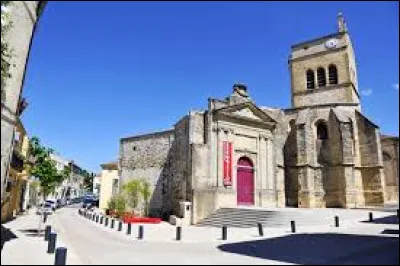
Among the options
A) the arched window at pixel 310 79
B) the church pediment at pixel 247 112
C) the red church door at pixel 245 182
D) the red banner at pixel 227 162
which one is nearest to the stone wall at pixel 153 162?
the red banner at pixel 227 162

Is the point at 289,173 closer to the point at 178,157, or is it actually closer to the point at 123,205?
the point at 178,157

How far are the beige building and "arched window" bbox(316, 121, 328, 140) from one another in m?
20.0

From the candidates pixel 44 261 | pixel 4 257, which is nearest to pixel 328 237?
pixel 44 261

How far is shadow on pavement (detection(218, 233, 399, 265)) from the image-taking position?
902 cm

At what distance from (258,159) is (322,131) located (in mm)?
6367

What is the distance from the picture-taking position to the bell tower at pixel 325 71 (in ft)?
115

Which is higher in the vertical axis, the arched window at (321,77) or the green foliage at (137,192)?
the arched window at (321,77)

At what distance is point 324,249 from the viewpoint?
35.6ft

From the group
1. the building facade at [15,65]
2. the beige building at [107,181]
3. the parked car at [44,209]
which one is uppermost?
the building facade at [15,65]

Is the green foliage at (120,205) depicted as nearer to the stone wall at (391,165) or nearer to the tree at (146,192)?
the tree at (146,192)

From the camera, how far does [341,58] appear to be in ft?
116

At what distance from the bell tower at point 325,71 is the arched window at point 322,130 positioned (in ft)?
20.1

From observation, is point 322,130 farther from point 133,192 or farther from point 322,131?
point 133,192

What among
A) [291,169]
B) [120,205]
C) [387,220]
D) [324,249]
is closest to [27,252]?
[324,249]
